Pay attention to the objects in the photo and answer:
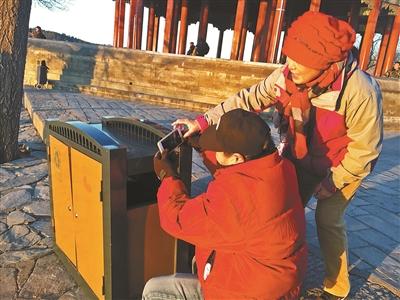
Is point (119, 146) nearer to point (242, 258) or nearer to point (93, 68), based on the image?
point (242, 258)

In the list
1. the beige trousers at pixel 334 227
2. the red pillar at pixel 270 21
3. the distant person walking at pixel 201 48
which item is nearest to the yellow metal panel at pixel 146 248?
the beige trousers at pixel 334 227

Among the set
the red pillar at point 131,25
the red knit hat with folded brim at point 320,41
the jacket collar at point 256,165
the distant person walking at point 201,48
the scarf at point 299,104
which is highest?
the red pillar at point 131,25

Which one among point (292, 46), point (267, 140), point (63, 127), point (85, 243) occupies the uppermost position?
point (292, 46)

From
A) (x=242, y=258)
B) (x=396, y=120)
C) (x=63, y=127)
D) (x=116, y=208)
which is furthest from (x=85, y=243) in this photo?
(x=396, y=120)

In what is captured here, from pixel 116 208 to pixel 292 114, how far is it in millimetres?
1082

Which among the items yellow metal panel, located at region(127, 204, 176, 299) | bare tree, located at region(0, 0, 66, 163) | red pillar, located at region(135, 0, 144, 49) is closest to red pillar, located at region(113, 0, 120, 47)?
red pillar, located at region(135, 0, 144, 49)

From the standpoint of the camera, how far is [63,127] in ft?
7.04

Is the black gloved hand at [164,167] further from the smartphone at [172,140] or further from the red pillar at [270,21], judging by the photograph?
the red pillar at [270,21]

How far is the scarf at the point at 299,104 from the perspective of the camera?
1.75 m

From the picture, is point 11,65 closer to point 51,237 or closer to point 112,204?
point 51,237

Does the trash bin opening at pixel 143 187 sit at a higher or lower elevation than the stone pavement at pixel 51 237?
higher

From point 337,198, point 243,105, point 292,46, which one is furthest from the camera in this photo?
point 243,105

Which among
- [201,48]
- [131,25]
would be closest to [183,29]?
[201,48]

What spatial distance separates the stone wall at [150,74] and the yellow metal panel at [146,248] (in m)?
9.86
